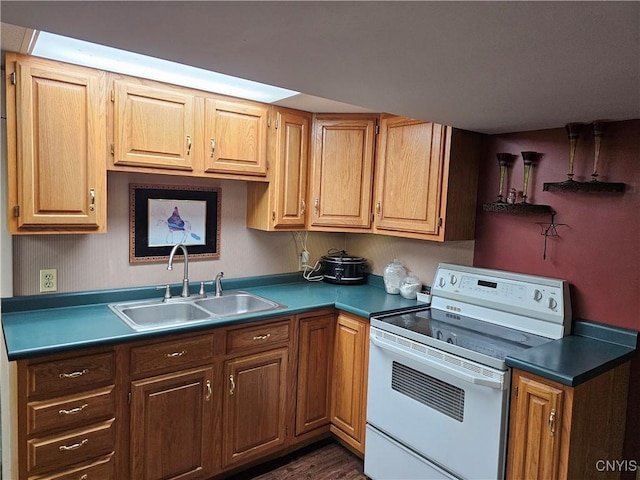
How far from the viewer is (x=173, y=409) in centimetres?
208

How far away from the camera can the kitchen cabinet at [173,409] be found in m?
1.98

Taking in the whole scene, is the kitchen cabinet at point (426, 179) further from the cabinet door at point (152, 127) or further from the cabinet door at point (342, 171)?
the cabinet door at point (152, 127)

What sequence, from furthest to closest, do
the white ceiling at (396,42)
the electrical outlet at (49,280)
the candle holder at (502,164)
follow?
1. the candle holder at (502,164)
2. the electrical outlet at (49,280)
3. the white ceiling at (396,42)

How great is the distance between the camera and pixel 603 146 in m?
2.06

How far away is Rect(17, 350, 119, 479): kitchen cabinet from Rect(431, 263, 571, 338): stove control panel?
1.77 m

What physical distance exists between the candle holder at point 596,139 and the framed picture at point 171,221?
2.05 m

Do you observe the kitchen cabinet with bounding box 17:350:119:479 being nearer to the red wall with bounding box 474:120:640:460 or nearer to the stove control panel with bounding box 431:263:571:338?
the stove control panel with bounding box 431:263:571:338

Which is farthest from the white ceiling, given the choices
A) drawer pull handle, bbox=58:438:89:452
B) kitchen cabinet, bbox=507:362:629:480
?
drawer pull handle, bbox=58:438:89:452

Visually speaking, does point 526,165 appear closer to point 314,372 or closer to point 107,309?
point 314,372

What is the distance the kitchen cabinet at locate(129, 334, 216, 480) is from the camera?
1979 mm

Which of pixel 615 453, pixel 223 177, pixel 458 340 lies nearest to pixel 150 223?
pixel 223 177

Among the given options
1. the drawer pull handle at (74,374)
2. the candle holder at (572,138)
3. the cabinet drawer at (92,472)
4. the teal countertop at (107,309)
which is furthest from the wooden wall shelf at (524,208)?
the cabinet drawer at (92,472)

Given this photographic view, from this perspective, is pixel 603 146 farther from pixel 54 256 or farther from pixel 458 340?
pixel 54 256

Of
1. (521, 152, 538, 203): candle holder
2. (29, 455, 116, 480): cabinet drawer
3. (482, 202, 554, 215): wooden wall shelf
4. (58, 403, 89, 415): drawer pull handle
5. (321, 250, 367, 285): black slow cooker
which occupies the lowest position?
(29, 455, 116, 480): cabinet drawer
